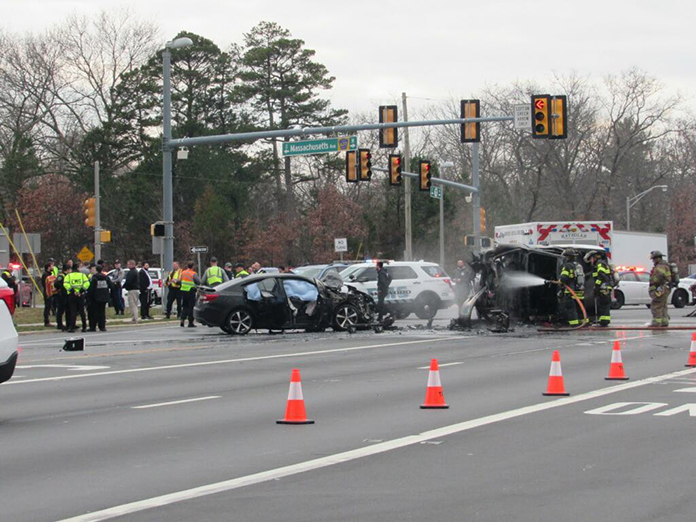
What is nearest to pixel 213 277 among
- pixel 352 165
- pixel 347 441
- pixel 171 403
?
pixel 352 165

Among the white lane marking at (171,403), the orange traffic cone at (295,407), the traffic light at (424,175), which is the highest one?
the traffic light at (424,175)

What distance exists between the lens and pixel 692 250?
80312 millimetres

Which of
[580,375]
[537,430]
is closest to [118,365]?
Result: [580,375]

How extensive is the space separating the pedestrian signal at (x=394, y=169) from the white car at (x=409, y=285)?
14.1 ft

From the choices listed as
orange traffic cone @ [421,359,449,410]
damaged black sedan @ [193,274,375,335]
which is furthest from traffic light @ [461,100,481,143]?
orange traffic cone @ [421,359,449,410]

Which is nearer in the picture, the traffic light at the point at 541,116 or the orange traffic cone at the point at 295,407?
the orange traffic cone at the point at 295,407

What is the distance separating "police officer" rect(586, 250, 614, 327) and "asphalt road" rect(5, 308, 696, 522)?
6397 millimetres

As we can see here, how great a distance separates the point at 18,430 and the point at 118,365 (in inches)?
277

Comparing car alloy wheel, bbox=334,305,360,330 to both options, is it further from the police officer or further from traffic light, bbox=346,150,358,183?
traffic light, bbox=346,150,358,183

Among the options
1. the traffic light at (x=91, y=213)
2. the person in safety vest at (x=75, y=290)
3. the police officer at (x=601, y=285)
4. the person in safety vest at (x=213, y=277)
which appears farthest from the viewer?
the traffic light at (x=91, y=213)

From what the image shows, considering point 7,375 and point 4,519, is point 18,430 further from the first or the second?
point 4,519

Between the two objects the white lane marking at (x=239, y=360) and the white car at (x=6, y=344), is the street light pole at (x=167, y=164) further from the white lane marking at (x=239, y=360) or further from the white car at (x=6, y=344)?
the white car at (x=6, y=344)

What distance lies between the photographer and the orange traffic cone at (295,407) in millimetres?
10844

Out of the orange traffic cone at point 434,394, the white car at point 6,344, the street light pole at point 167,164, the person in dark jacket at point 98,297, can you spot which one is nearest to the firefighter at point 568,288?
the person in dark jacket at point 98,297
